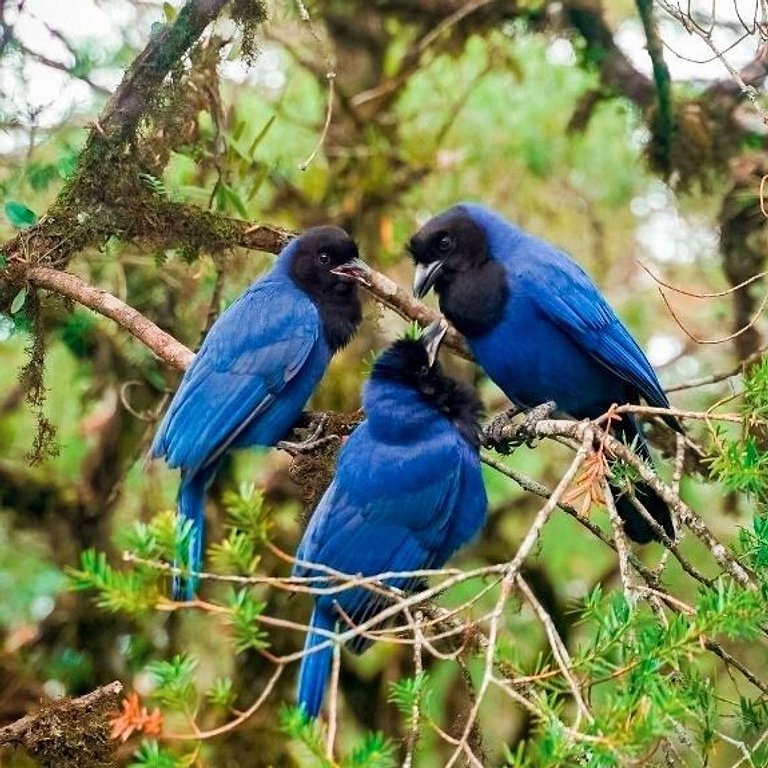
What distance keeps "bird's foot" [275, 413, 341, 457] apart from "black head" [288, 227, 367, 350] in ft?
1.22

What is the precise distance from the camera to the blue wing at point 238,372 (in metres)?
4.75

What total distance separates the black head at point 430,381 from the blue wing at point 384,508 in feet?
0.31

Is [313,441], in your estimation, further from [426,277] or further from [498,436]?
[426,277]

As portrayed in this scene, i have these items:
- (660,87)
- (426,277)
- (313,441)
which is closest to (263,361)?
(313,441)

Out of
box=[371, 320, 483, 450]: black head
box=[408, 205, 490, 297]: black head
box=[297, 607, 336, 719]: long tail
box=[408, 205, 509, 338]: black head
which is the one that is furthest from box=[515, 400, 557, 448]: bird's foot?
box=[297, 607, 336, 719]: long tail

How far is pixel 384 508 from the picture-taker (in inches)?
163

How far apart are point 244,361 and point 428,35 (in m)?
2.85

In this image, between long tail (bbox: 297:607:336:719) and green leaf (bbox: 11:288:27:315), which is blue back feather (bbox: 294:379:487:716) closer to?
long tail (bbox: 297:607:336:719)

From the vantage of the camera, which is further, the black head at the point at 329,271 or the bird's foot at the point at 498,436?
the black head at the point at 329,271

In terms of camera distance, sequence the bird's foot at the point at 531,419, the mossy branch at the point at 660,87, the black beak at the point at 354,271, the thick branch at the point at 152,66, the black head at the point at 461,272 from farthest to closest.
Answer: the mossy branch at the point at 660,87
the black beak at the point at 354,271
the black head at the point at 461,272
the bird's foot at the point at 531,419
the thick branch at the point at 152,66

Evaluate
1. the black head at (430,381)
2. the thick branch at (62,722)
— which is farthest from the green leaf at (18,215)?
the thick branch at (62,722)

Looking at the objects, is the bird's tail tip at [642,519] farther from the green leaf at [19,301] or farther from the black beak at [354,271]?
the green leaf at [19,301]

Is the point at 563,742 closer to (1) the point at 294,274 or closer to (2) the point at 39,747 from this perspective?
(2) the point at 39,747

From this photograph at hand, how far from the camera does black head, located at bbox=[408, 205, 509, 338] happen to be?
4.93 m
